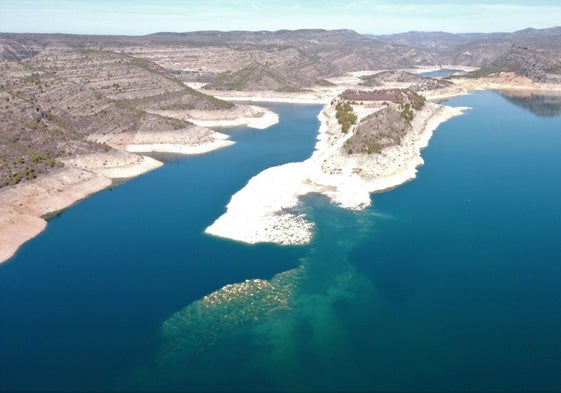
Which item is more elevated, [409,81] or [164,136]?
[409,81]

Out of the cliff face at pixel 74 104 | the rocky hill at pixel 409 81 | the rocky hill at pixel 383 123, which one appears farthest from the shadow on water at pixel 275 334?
the rocky hill at pixel 409 81

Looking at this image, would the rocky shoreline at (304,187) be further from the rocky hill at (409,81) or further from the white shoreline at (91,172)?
the rocky hill at (409,81)

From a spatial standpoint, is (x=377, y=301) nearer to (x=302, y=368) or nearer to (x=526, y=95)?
(x=302, y=368)

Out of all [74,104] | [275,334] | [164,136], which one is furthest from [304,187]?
[74,104]

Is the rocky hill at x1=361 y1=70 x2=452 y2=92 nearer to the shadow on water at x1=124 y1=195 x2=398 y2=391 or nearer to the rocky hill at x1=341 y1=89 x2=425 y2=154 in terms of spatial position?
the rocky hill at x1=341 y1=89 x2=425 y2=154

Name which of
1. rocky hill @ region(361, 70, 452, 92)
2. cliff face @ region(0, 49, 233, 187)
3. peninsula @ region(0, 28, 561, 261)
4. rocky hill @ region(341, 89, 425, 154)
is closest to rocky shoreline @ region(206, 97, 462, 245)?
peninsula @ region(0, 28, 561, 261)

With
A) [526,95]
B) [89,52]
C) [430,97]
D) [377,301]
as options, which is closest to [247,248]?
[377,301]

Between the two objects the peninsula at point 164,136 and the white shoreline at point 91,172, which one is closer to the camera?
the white shoreline at point 91,172

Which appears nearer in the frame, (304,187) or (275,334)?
(275,334)

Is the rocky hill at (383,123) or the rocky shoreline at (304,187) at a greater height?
the rocky hill at (383,123)

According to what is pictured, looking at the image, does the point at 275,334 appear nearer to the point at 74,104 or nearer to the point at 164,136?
the point at 164,136

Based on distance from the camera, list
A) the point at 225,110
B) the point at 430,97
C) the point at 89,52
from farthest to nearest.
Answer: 1. the point at 430,97
2. the point at 89,52
3. the point at 225,110
